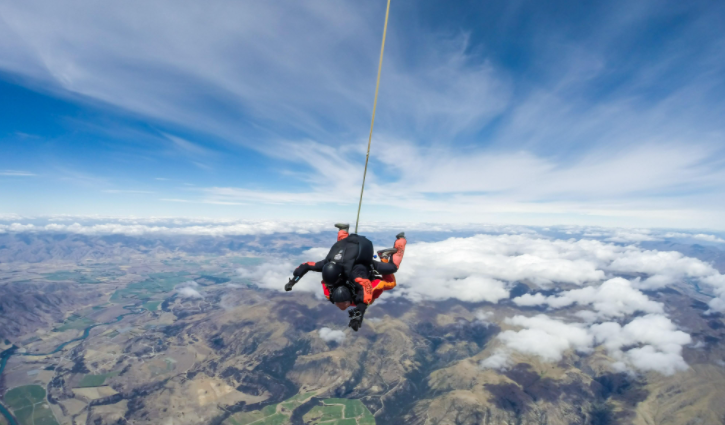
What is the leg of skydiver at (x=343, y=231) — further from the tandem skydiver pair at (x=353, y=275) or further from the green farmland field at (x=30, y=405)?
the green farmland field at (x=30, y=405)

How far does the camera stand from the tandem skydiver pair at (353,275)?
10.5 metres

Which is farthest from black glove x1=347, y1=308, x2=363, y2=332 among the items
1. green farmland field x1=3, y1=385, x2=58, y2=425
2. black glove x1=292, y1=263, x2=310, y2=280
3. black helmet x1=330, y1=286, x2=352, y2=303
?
green farmland field x1=3, y1=385, x2=58, y2=425

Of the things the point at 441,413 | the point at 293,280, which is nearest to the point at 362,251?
the point at 293,280

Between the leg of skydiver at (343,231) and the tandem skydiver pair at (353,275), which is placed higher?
the leg of skydiver at (343,231)

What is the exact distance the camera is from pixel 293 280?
1227cm

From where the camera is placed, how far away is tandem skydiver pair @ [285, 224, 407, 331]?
1048cm

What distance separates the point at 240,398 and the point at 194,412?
1163 inches

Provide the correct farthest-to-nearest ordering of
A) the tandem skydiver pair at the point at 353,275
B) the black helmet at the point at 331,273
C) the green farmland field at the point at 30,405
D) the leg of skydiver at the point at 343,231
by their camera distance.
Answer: the green farmland field at the point at 30,405, the leg of skydiver at the point at 343,231, the tandem skydiver pair at the point at 353,275, the black helmet at the point at 331,273

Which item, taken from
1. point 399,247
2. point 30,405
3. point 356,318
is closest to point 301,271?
point 356,318

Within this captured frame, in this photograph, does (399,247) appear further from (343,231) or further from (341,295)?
(341,295)

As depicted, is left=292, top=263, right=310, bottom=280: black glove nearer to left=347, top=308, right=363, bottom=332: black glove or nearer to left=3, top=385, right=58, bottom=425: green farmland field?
left=347, top=308, right=363, bottom=332: black glove

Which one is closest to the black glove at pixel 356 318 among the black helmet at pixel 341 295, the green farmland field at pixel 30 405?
the black helmet at pixel 341 295

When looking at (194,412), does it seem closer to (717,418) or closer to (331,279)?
(331,279)

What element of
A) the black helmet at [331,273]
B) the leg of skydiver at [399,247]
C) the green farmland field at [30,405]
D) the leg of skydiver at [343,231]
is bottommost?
the green farmland field at [30,405]
